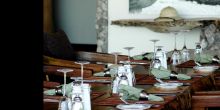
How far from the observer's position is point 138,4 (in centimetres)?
588

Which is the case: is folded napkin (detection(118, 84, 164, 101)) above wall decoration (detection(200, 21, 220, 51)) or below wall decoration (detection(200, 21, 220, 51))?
below

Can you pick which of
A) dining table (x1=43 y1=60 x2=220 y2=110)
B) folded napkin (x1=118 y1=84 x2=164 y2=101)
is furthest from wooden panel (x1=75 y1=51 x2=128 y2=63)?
folded napkin (x1=118 y1=84 x2=164 y2=101)

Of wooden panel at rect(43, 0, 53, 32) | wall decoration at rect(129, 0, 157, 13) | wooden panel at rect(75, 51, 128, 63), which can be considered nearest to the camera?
wooden panel at rect(75, 51, 128, 63)

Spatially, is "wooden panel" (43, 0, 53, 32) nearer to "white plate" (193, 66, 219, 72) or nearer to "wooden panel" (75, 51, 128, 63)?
"wooden panel" (75, 51, 128, 63)

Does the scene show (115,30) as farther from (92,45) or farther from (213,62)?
(213,62)

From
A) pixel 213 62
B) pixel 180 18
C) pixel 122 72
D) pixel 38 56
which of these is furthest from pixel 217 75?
pixel 38 56

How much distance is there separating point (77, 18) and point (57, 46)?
355 cm

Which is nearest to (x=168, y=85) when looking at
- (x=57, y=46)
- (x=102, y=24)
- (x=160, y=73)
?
(x=160, y=73)

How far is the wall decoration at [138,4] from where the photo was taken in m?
5.79

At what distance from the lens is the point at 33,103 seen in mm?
501

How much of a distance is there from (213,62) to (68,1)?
15.0ft

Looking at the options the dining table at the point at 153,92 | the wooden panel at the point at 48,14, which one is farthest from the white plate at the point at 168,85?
the wooden panel at the point at 48,14

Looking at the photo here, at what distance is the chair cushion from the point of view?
411 cm

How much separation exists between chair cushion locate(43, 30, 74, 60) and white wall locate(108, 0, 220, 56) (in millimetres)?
1593
